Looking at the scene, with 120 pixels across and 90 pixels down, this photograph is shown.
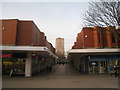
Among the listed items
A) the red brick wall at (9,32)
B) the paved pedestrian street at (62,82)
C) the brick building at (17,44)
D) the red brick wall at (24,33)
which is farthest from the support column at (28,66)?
the paved pedestrian street at (62,82)

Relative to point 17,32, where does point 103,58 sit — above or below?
below

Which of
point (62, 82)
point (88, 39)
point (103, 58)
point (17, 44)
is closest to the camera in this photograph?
point (62, 82)

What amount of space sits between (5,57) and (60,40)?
3467 inches

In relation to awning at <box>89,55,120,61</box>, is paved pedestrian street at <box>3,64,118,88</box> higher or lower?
lower

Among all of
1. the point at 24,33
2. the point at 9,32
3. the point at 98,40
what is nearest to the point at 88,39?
the point at 98,40

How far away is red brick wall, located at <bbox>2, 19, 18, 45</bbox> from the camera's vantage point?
21.4 m

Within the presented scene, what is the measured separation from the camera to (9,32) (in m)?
21.8

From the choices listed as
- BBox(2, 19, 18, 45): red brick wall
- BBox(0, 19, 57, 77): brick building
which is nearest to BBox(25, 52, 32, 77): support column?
BBox(0, 19, 57, 77): brick building

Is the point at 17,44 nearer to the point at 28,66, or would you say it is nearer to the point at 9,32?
the point at 9,32

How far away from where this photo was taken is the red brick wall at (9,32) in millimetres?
21359

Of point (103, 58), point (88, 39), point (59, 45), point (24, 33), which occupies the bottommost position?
point (103, 58)

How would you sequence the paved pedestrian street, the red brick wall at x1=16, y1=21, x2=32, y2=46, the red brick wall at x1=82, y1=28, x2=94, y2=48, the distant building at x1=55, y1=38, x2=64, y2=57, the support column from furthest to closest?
the distant building at x1=55, y1=38, x2=64, y2=57, the red brick wall at x1=82, y1=28, x2=94, y2=48, the red brick wall at x1=16, y1=21, x2=32, y2=46, the support column, the paved pedestrian street

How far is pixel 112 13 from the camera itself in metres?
14.7

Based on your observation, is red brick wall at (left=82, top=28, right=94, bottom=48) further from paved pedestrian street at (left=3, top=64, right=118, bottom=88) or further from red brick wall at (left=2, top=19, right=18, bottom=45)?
red brick wall at (left=2, top=19, right=18, bottom=45)
